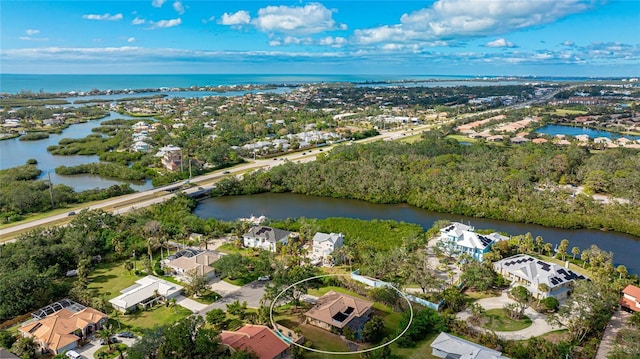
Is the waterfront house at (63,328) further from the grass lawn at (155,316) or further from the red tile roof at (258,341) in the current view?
the red tile roof at (258,341)

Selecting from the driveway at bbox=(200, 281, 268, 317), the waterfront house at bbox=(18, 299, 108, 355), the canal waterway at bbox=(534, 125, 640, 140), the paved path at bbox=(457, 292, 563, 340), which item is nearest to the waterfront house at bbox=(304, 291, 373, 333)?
the driveway at bbox=(200, 281, 268, 317)

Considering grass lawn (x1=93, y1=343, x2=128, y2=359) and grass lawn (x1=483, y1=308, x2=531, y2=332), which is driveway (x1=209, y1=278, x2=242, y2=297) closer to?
grass lawn (x1=93, y1=343, x2=128, y2=359)

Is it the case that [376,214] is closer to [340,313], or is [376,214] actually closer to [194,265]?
[194,265]

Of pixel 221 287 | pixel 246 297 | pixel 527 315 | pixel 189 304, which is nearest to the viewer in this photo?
pixel 527 315

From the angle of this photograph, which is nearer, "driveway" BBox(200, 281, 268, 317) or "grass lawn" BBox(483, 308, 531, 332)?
"grass lawn" BBox(483, 308, 531, 332)

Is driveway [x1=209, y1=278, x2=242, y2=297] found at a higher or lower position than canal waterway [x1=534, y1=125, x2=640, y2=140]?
lower

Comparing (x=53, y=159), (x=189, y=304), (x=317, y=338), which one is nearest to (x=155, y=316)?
(x=189, y=304)
